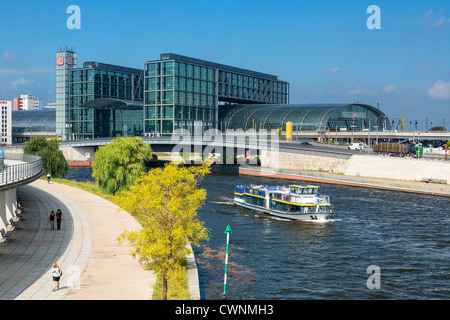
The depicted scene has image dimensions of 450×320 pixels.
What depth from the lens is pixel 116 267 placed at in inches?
1134

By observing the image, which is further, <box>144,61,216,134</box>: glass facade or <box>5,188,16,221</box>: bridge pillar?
<box>144,61,216,134</box>: glass facade

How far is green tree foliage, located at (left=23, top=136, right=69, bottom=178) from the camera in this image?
8294cm

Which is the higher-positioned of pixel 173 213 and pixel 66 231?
pixel 173 213

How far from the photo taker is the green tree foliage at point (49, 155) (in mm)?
82938

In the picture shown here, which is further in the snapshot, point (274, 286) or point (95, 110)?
point (95, 110)

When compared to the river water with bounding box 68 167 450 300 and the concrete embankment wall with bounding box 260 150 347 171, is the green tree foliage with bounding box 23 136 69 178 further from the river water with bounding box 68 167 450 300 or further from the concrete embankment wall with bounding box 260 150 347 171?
the concrete embankment wall with bounding box 260 150 347 171

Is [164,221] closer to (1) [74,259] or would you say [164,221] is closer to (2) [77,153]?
(1) [74,259]

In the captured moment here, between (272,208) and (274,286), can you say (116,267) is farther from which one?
(272,208)

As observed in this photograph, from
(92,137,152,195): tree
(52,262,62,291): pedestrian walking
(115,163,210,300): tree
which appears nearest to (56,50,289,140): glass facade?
(92,137,152,195): tree

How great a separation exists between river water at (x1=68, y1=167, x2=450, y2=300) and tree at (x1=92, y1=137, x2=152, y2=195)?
11053mm

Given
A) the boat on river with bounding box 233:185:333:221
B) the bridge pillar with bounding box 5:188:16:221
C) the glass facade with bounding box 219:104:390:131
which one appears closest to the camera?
the bridge pillar with bounding box 5:188:16:221

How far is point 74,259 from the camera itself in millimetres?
30531
